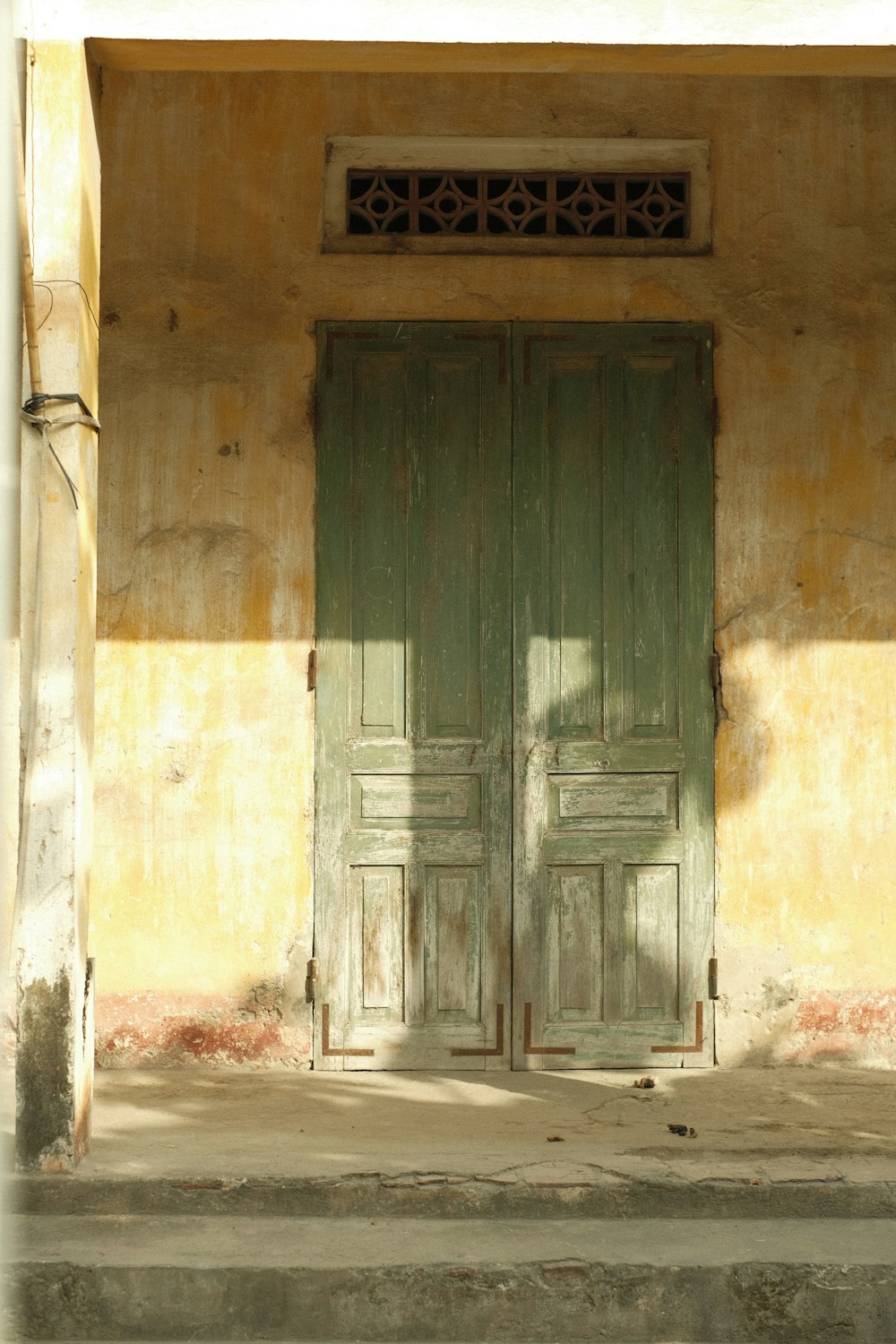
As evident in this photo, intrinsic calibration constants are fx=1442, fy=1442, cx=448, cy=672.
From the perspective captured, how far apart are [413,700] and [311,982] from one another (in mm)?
1106

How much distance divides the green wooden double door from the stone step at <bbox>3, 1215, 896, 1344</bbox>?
168 cm

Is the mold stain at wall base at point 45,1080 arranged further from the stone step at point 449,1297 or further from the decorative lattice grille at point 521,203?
the decorative lattice grille at point 521,203

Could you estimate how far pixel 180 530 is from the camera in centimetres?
539

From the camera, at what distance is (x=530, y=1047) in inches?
210

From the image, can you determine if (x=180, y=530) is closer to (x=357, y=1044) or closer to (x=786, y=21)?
(x=357, y=1044)

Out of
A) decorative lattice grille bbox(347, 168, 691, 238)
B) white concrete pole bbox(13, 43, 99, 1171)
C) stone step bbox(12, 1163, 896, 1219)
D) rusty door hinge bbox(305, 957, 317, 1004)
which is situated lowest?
stone step bbox(12, 1163, 896, 1219)

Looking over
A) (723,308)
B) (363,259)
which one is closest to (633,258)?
(723,308)

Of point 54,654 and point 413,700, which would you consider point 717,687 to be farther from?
point 54,654

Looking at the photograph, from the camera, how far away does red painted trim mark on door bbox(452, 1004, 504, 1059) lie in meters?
5.32

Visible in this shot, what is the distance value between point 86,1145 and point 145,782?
1.56 m

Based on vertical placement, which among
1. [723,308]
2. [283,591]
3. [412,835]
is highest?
[723,308]

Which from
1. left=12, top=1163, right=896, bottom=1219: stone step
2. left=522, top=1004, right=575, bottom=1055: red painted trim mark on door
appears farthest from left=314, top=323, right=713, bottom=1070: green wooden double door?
left=12, top=1163, right=896, bottom=1219: stone step

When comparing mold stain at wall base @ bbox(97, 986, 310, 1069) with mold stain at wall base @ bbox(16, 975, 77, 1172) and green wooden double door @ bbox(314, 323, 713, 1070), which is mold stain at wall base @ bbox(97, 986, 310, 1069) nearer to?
green wooden double door @ bbox(314, 323, 713, 1070)

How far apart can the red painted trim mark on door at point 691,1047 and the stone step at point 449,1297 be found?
1645 millimetres
